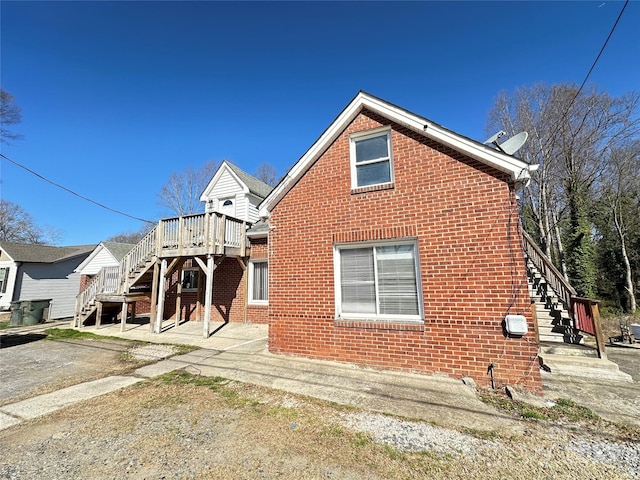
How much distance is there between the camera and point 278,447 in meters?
3.11

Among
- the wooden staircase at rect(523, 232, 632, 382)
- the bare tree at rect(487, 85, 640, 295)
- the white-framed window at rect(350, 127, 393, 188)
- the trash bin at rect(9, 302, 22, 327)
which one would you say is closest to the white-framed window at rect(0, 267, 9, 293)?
the trash bin at rect(9, 302, 22, 327)

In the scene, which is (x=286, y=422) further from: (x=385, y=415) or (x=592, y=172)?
(x=592, y=172)

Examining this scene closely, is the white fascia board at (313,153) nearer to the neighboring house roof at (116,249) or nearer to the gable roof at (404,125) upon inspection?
the gable roof at (404,125)

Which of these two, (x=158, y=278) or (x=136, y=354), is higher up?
(x=158, y=278)

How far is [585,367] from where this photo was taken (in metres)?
5.82

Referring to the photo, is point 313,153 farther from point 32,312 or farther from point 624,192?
point 624,192

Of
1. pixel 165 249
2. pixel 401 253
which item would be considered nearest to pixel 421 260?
pixel 401 253

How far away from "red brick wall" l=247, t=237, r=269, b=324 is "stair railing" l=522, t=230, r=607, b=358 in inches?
362

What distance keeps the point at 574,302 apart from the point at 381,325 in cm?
613

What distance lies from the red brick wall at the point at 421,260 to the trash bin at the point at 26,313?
57.7ft

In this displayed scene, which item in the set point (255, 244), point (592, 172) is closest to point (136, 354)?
point (255, 244)

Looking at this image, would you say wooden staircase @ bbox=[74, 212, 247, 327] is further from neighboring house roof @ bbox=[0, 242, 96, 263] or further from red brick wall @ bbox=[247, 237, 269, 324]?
neighboring house roof @ bbox=[0, 242, 96, 263]

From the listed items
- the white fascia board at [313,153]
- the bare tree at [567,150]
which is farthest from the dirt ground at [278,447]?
the bare tree at [567,150]

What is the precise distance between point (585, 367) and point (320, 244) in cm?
625
